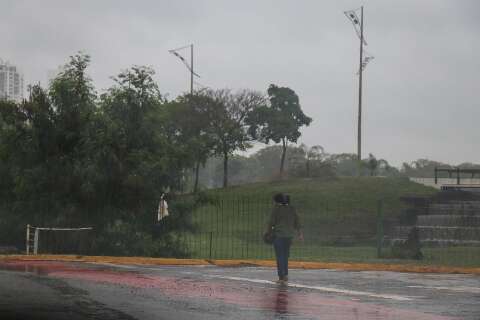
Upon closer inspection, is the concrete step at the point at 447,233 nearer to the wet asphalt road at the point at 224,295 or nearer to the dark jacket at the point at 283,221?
the wet asphalt road at the point at 224,295

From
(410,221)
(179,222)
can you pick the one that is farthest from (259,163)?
(179,222)

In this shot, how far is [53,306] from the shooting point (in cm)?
1049

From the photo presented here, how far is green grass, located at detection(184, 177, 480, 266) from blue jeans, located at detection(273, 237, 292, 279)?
9656 mm

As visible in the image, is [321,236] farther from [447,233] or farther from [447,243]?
[447,243]

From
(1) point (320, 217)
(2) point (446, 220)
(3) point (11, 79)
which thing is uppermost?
(3) point (11, 79)

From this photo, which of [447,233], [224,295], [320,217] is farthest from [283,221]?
[320,217]

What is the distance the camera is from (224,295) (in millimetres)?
12258

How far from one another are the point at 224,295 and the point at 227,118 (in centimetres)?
5617

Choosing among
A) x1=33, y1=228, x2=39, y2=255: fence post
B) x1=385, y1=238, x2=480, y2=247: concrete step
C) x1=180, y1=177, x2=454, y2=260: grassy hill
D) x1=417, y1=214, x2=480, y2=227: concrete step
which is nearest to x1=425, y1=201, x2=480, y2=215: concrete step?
x1=417, y1=214, x2=480, y2=227: concrete step

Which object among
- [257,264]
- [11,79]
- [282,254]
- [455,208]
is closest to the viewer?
[282,254]

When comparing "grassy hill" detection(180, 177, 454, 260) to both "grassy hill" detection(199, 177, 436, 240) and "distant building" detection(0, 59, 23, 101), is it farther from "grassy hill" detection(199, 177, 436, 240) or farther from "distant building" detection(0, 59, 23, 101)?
"distant building" detection(0, 59, 23, 101)

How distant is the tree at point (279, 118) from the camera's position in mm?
71000

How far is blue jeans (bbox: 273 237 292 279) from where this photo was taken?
49.4ft

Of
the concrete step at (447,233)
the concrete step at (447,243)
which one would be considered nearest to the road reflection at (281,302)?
the concrete step at (447,243)
